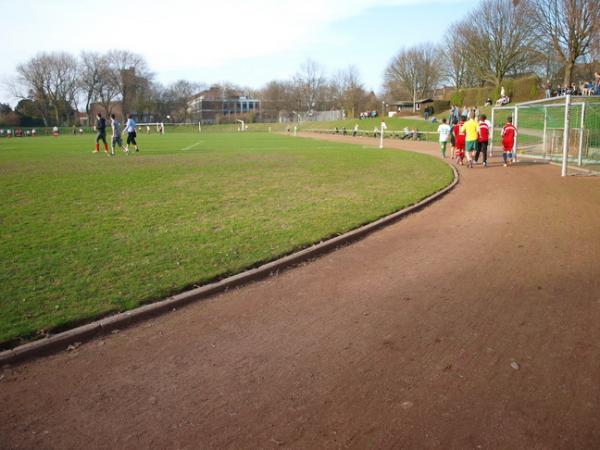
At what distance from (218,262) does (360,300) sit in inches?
83.6

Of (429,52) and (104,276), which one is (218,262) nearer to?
(104,276)

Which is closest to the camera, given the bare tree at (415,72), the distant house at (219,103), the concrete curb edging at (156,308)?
the concrete curb edging at (156,308)

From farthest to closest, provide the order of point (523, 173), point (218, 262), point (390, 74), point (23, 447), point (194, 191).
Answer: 1. point (390, 74)
2. point (523, 173)
3. point (194, 191)
4. point (218, 262)
5. point (23, 447)

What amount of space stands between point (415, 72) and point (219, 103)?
197 ft

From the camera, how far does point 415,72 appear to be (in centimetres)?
8106

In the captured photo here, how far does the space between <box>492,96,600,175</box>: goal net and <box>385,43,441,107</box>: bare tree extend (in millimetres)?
60574

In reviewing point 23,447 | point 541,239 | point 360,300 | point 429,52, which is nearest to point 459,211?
point 541,239

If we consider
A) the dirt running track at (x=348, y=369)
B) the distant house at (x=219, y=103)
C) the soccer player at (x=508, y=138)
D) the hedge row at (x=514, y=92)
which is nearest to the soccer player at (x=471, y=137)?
the soccer player at (x=508, y=138)

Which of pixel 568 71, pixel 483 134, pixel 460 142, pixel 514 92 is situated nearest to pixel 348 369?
pixel 483 134

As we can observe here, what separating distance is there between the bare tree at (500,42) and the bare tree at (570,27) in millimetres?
3850

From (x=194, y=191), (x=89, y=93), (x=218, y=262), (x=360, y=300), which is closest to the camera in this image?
(x=360, y=300)

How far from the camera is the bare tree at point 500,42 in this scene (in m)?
49.8

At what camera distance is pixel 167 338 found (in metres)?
4.55

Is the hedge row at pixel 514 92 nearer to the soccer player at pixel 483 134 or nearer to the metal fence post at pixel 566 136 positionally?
the soccer player at pixel 483 134
